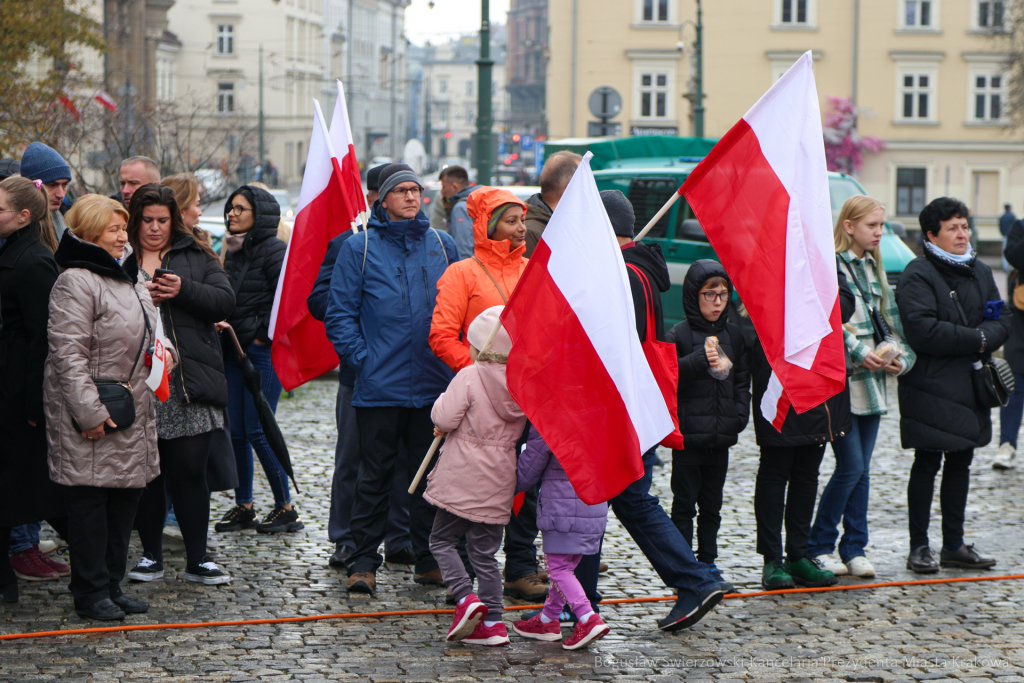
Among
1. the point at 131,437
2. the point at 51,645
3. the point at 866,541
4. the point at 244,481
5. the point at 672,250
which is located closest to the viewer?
the point at 51,645

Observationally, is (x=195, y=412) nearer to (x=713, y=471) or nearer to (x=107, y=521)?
(x=107, y=521)

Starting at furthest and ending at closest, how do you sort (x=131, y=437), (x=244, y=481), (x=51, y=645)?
(x=244, y=481)
(x=131, y=437)
(x=51, y=645)

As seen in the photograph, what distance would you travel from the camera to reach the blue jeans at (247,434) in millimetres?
7102

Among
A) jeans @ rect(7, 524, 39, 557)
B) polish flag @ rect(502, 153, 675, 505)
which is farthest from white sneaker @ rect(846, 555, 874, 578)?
jeans @ rect(7, 524, 39, 557)

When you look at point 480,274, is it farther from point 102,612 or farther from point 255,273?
point 102,612

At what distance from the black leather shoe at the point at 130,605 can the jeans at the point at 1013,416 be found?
6514 millimetres

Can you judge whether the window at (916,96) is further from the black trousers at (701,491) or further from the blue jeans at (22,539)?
the blue jeans at (22,539)

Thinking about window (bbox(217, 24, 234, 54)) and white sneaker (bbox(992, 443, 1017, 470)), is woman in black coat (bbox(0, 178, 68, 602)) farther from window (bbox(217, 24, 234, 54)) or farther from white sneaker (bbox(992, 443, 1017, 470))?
window (bbox(217, 24, 234, 54))

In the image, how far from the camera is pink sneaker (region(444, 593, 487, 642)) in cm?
506

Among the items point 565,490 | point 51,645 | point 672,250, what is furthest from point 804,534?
point 672,250

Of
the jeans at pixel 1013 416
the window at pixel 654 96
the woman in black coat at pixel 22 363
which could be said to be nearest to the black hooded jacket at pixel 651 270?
the woman in black coat at pixel 22 363

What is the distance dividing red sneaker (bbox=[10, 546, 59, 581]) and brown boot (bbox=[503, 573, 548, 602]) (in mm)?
2281

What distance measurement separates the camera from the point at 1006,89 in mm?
47125

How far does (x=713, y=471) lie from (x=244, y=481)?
2884 millimetres
